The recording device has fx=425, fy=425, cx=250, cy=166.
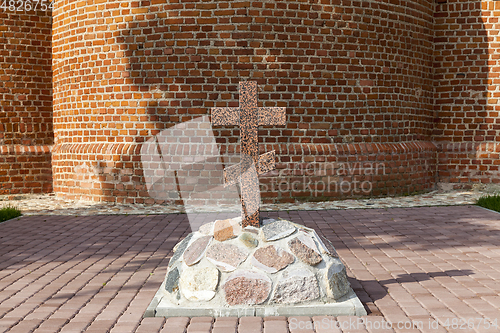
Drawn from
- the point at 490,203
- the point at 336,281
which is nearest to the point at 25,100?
the point at 336,281

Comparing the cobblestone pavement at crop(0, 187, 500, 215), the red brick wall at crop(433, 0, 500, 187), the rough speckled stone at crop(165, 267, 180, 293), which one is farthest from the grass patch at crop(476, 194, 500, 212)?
the rough speckled stone at crop(165, 267, 180, 293)

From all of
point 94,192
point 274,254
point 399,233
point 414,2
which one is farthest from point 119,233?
point 414,2

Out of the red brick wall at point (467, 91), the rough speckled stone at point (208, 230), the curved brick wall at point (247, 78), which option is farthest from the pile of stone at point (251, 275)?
the red brick wall at point (467, 91)

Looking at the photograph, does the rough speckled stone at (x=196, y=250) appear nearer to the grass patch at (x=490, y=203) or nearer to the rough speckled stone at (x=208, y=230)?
the rough speckled stone at (x=208, y=230)

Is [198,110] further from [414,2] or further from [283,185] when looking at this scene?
[414,2]

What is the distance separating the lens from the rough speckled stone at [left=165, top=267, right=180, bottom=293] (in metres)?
3.15

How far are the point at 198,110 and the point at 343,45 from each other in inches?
111

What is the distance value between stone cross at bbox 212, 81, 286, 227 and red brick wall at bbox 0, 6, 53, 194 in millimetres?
7194

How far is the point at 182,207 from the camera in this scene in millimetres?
7371

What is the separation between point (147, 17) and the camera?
741cm

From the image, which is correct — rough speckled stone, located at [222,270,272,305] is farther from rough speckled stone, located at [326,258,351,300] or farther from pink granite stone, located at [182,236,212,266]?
rough speckled stone, located at [326,258,351,300]

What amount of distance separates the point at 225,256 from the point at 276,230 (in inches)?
17.7

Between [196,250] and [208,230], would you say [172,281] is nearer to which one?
[196,250]

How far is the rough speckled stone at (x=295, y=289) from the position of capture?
2990mm
